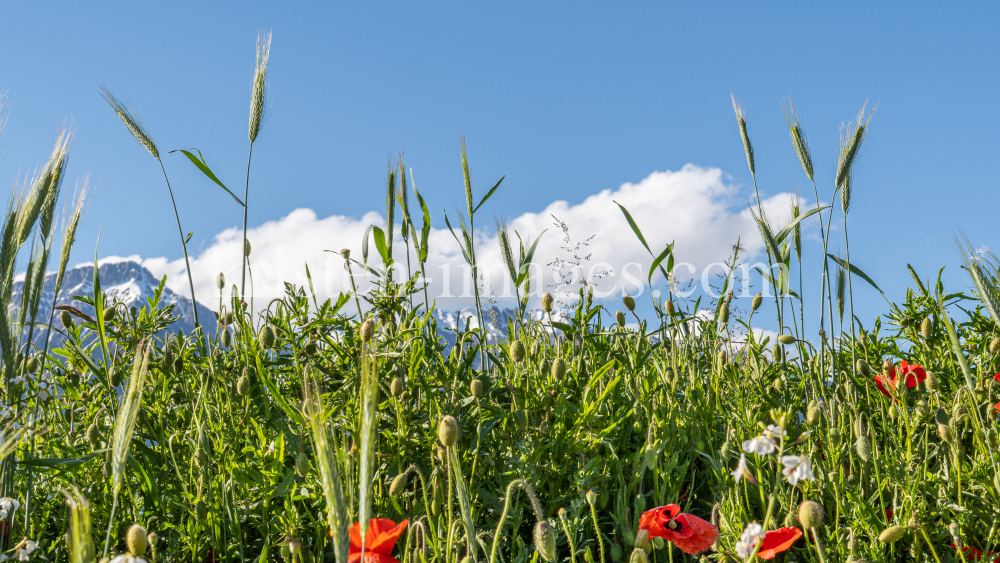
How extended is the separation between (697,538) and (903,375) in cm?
84

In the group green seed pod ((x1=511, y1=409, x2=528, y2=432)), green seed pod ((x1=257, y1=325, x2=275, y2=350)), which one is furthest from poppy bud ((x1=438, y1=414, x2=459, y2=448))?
green seed pod ((x1=257, y1=325, x2=275, y2=350))

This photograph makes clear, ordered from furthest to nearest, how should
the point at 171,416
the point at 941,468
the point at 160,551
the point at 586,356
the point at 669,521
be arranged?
the point at 586,356
the point at 171,416
the point at 941,468
the point at 160,551
the point at 669,521

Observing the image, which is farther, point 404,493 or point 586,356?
point 586,356

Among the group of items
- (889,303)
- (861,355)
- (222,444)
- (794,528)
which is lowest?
(794,528)

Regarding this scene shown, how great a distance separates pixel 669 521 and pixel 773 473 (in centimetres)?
52

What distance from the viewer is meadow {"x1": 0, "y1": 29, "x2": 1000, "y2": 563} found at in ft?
3.85

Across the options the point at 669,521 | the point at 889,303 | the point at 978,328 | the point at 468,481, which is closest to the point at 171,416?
the point at 468,481

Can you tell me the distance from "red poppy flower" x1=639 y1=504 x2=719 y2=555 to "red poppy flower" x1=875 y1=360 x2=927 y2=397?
718 millimetres

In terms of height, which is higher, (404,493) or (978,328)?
(978,328)

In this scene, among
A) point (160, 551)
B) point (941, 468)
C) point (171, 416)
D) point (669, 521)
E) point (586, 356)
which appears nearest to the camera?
point (669, 521)

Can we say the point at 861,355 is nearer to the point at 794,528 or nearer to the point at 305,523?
the point at 794,528

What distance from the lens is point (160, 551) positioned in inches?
51.8

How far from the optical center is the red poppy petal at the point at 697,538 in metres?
1.08

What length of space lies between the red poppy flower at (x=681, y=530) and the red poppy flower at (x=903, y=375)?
72cm
